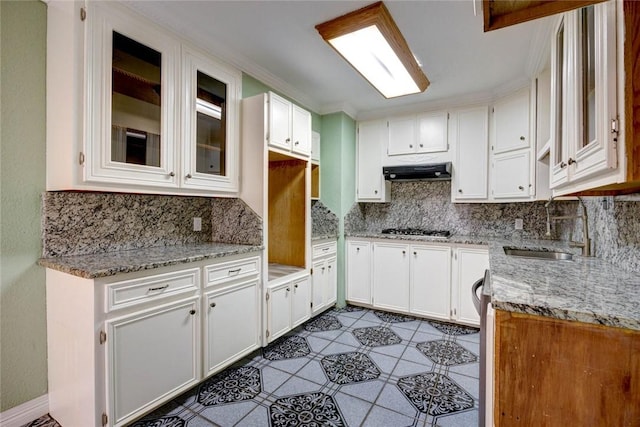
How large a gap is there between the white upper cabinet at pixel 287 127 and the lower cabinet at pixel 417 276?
1.42 metres

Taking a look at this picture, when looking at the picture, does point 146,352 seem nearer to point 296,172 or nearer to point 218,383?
point 218,383

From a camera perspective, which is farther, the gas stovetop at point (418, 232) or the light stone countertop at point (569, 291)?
the gas stovetop at point (418, 232)

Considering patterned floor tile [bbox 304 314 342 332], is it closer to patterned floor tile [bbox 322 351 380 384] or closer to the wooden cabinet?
patterned floor tile [bbox 322 351 380 384]

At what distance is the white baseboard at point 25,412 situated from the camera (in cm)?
156

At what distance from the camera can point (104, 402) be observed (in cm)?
143

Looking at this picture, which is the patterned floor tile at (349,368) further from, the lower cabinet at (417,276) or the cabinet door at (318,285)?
the lower cabinet at (417,276)

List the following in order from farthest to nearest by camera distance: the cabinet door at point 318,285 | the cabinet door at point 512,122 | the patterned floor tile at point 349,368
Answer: the cabinet door at point 318,285
the cabinet door at point 512,122
the patterned floor tile at point 349,368

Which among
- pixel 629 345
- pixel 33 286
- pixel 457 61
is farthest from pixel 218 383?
pixel 457 61

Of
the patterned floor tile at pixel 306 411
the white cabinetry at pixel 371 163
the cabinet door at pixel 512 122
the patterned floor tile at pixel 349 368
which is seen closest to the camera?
the patterned floor tile at pixel 306 411

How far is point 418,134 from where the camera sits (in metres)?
3.41

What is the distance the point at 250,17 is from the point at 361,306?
3087 millimetres

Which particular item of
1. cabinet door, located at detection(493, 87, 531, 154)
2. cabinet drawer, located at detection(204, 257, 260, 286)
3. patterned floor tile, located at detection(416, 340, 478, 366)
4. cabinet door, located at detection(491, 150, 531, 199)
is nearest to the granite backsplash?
cabinet drawer, located at detection(204, 257, 260, 286)

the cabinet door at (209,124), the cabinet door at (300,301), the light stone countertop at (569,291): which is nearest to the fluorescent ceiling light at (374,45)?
the cabinet door at (209,124)

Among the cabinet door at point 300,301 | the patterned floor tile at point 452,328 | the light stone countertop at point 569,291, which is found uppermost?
the light stone countertop at point 569,291
